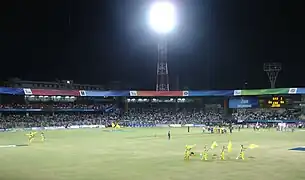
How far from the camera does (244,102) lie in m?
99.2

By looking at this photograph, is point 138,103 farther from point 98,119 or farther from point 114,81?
point 98,119

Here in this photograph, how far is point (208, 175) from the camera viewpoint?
87.6ft

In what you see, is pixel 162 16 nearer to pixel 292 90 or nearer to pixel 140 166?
pixel 292 90

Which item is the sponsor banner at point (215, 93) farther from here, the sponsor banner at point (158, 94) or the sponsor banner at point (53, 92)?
the sponsor banner at point (53, 92)

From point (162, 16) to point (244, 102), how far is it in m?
37.0

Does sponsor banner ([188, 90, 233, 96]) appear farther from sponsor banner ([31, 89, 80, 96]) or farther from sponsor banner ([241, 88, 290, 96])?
sponsor banner ([31, 89, 80, 96])

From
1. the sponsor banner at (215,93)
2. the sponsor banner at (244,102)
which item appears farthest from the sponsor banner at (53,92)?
the sponsor banner at (244,102)

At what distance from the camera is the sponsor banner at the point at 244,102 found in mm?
97125

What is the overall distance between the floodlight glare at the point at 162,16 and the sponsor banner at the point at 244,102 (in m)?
31.7

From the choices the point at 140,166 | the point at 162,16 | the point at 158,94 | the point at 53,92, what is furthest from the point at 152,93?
the point at 140,166

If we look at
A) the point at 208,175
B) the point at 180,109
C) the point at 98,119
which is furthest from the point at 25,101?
the point at 208,175

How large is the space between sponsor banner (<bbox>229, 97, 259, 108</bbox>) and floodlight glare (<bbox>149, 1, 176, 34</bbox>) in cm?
3171

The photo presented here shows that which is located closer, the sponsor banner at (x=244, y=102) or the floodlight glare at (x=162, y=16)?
the floodlight glare at (x=162, y=16)

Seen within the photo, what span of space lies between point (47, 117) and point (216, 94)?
137 feet
